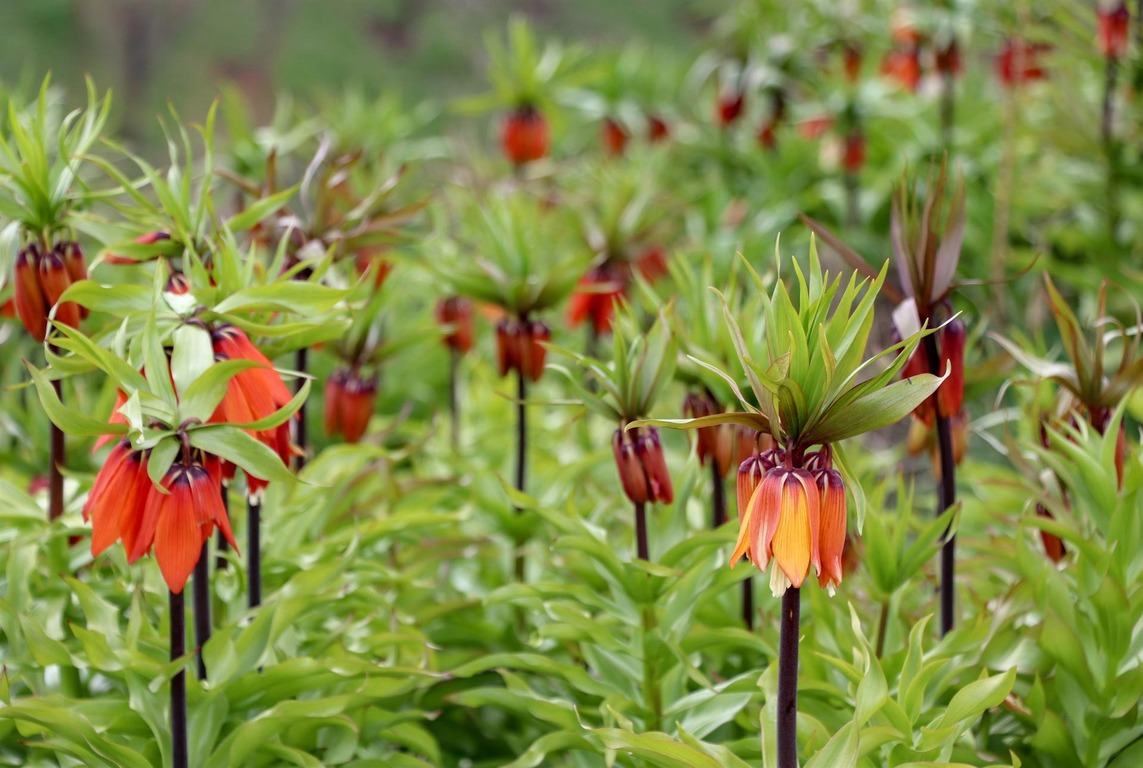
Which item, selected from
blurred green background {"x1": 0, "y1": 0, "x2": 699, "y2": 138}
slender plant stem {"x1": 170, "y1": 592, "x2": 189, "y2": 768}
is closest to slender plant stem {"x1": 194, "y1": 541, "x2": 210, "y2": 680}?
slender plant stem {"x1": 170, "y1": 592, "x2": 189, "y2": 768}

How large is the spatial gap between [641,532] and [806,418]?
0.54 metres

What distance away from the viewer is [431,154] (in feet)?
10.3

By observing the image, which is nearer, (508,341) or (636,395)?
(636,395)

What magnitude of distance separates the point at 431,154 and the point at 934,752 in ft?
7.80

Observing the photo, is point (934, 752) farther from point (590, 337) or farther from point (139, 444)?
point (590, 337)

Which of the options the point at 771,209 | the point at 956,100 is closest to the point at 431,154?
the point at 771,209

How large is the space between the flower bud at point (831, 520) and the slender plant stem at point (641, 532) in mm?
489

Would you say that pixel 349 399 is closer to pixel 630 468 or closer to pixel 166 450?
pixel 630 468

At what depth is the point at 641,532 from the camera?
1.43 m

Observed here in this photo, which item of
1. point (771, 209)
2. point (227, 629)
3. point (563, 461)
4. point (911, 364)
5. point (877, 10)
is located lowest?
point (227, 629)

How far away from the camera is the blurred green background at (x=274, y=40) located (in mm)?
6398

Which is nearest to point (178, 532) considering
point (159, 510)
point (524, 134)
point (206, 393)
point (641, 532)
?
point (159, 510)

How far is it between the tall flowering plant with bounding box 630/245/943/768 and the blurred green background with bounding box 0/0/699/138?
572 cm

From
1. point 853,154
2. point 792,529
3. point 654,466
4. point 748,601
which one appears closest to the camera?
point 792,529
